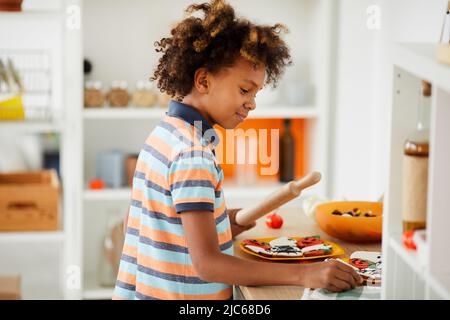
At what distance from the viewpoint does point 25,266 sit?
132 inches

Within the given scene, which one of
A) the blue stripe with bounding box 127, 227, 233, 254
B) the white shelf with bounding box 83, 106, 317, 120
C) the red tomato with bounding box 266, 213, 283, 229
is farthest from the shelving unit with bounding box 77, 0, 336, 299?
the blue stripe with bounding box 127, 227, 233, 254

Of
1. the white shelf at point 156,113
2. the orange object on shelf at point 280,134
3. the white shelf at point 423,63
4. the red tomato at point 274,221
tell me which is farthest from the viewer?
the orange object on shelf at point 280,134

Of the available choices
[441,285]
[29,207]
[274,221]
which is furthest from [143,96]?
[441,285]

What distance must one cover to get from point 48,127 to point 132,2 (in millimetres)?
650

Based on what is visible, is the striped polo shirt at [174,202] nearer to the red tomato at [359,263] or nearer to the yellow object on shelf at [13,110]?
the red tomato at [359,263]

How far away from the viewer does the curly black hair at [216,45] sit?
145 centimetres

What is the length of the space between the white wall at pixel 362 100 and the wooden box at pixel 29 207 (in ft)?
3.68

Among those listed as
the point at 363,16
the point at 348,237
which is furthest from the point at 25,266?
the point at 348,237

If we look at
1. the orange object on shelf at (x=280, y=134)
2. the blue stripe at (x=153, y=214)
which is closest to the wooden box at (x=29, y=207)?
the orange object on shelf at (x=280, y=134)

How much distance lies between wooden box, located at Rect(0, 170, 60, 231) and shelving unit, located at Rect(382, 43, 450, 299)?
6.31 feet

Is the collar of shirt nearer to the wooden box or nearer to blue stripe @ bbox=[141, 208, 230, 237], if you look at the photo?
blue stripe @ bbox=[141, 208, 230, 237]

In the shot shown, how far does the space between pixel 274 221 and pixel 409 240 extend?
0.76 meters

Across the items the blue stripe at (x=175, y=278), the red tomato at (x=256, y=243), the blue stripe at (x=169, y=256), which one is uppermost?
the blue stripe at (x=169, y=256)
